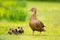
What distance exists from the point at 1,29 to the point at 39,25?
1.99m

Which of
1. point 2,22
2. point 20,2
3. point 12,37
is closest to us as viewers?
point 12,37

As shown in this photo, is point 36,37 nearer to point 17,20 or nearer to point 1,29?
point 1,29

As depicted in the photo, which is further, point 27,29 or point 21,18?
point 21,18

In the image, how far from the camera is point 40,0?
28828 mm

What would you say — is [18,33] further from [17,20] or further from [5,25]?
[17,20]

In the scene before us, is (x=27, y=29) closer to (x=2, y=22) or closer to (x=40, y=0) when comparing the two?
(x=2, y=22)

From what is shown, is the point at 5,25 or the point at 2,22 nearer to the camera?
the point at 5,25

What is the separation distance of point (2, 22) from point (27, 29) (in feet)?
6.97

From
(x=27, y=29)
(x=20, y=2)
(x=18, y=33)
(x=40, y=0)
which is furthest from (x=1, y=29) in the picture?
(x=40, y=0)

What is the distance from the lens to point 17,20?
1465cm

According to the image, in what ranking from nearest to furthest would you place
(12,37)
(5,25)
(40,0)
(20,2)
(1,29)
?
(12,37) → (1,29) → (5,25) → (20,2) → (40,0)

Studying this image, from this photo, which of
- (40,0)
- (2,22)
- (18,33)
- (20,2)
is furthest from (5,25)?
(40,0)

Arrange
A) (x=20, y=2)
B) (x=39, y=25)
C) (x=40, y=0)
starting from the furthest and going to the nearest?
(x=40, y=0), (x=20, y=2), (x=39, y=25)

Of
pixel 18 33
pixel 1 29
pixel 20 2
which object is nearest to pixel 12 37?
pixel 18 33
